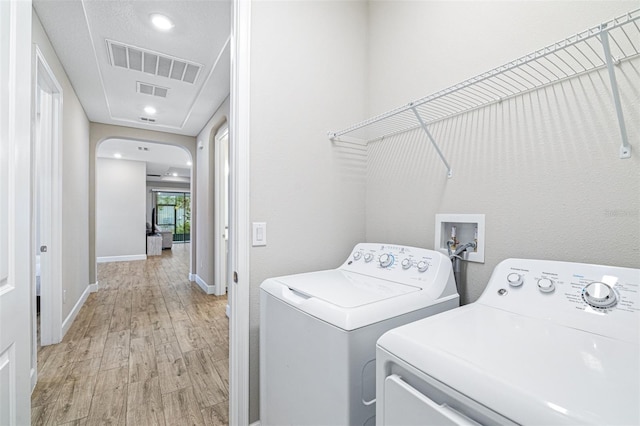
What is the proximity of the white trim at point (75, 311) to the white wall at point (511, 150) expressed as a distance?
3068mm

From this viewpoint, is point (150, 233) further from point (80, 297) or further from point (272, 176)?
point (272, 176)

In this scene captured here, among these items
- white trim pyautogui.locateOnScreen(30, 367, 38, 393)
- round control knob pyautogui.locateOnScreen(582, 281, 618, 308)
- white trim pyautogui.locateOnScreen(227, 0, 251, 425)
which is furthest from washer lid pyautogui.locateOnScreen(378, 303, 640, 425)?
white trim pyautogui.locateOnScreen(30, 367, 38, 393)

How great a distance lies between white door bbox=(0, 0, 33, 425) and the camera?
839 millimetres

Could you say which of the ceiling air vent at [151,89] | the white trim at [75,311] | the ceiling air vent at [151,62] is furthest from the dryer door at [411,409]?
the ceiling air vent at [151,89]

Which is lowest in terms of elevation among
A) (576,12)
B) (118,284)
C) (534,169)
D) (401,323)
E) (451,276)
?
(118,284)

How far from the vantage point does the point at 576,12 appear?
0.97 m

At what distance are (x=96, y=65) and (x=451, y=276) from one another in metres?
3.37

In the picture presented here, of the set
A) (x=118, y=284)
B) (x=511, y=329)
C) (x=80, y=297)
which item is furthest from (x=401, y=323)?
(x=118, y=284)

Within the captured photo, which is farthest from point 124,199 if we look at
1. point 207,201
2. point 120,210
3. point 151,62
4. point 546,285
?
point 546,285

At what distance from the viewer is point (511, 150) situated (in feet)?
3.69

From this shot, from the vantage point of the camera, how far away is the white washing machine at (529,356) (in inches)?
19.2

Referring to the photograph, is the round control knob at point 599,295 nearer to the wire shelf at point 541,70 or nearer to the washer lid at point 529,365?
the washer lid at point 529,365

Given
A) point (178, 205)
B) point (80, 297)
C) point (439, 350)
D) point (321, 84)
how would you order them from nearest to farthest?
point (439, 350) → point (321, 84) → point (80, 297) → point (178, 205)

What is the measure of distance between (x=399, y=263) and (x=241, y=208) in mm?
740
